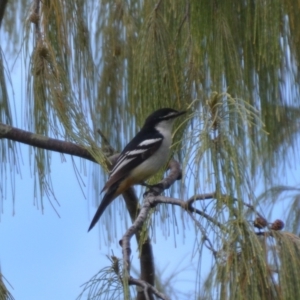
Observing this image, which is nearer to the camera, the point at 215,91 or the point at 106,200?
the point at 215,91

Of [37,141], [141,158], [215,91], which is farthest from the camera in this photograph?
[141,158]

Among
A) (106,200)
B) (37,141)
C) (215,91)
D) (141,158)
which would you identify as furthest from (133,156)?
(215,91)

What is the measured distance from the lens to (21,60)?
2.57 metres

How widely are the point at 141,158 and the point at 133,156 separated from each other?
7 centimetres

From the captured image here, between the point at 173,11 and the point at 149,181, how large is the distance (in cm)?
85

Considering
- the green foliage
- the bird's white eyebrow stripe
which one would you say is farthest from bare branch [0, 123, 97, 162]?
the bird's white eyebrow stripe

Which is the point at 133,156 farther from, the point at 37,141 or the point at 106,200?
the point at 37,141

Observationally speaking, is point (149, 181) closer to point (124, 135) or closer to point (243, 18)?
point (124, 135)

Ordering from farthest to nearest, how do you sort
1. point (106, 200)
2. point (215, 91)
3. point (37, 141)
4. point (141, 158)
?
point (141, 158), point (106, 200), point (37, 141), point (215, 91)

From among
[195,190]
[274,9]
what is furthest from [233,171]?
[274,9]

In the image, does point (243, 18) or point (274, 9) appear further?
point (243, 18)

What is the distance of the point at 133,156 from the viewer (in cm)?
334

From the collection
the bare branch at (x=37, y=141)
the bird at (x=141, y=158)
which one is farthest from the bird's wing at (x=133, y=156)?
the bare branch at (x=37, y=141)

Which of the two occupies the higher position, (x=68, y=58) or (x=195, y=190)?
(x=68, y=58)
